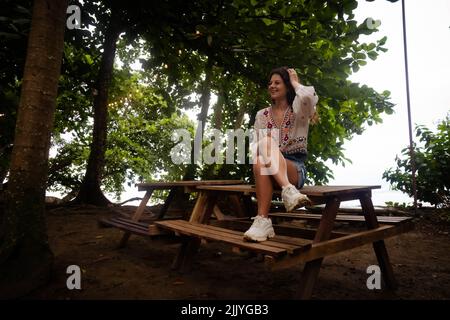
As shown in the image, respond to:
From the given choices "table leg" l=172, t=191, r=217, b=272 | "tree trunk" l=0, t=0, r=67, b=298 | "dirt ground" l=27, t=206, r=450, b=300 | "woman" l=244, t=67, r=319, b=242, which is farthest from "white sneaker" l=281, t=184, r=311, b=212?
"tree trunk" l=0, t=0, r=67, b=298

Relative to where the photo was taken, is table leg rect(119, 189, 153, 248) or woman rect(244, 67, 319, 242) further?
table leg rect(119, 189, 153, 248)

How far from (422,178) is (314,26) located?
4.89 meters

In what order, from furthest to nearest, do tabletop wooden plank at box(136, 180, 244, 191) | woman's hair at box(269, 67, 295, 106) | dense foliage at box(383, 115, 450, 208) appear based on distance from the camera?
dense foliage at box(383, 115, 450, 208)
tabletop wooden plank at box(136, 180, 244, 191)
woman's hair at box(269, 67, 295, 106)

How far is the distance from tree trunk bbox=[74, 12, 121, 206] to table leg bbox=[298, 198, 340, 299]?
5.83 meters

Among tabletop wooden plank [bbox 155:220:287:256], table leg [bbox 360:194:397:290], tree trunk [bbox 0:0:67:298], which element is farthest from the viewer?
table leg [bbox 360:194:397:290]

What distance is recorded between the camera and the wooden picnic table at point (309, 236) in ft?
6.77

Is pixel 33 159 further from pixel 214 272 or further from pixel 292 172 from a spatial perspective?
pixel 292 172

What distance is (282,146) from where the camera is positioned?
2984 mm

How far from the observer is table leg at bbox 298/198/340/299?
87.5 inches

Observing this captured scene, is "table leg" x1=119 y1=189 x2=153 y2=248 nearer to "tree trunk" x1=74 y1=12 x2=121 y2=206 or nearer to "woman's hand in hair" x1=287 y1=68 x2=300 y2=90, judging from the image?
"woman's hand in hair" x1=287 y1=68 x2=300 y2=90

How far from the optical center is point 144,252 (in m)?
4.07

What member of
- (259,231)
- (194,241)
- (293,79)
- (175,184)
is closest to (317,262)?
(259,231)

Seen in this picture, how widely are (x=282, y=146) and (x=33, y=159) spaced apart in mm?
2456
